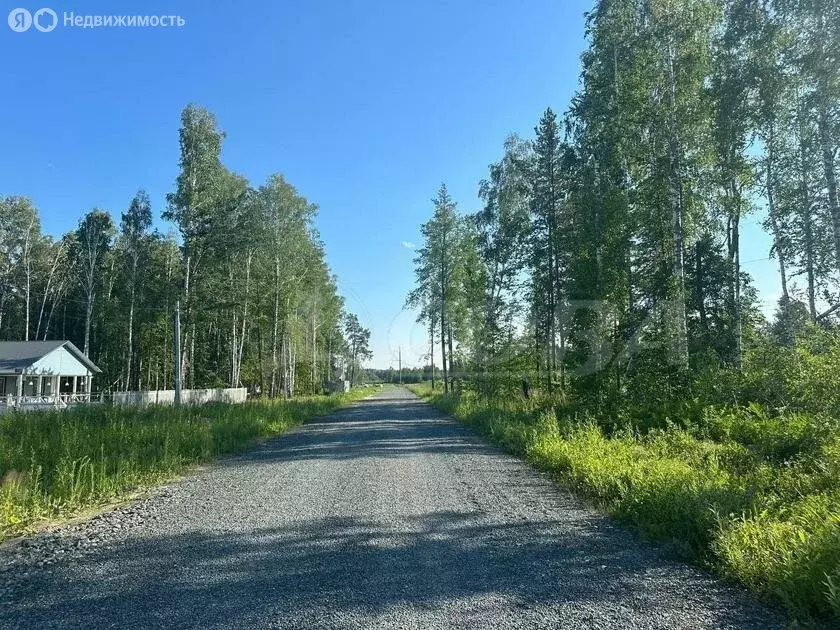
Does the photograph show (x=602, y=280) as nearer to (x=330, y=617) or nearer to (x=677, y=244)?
(x=677, y=244)

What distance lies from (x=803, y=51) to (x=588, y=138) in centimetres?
712

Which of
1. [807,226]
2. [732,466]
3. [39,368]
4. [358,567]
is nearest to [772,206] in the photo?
[807,226]

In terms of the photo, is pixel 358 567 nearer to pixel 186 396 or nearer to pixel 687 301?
pixel 687 301

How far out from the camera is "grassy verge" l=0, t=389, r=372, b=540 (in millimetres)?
6324

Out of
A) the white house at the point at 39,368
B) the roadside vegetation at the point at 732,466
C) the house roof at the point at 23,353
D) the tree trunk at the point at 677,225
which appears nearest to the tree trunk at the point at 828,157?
the tree trunk at the point at 677,225

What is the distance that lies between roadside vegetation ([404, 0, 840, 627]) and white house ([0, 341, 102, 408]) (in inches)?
1032

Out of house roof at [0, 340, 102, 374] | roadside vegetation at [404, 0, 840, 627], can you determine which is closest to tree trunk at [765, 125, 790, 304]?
roadside vegetation at [404, 0, 840, 627]

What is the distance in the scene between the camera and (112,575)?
433 cm

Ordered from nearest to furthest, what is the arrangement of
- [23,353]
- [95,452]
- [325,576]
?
[325,576] < [95,452] < [23,353]

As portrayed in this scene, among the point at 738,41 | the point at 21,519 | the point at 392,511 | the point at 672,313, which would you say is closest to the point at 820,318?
the point at 672,313

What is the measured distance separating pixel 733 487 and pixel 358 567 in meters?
4.35

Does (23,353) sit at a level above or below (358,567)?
above

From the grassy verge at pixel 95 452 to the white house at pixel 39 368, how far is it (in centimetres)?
1782

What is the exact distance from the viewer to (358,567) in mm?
4457
